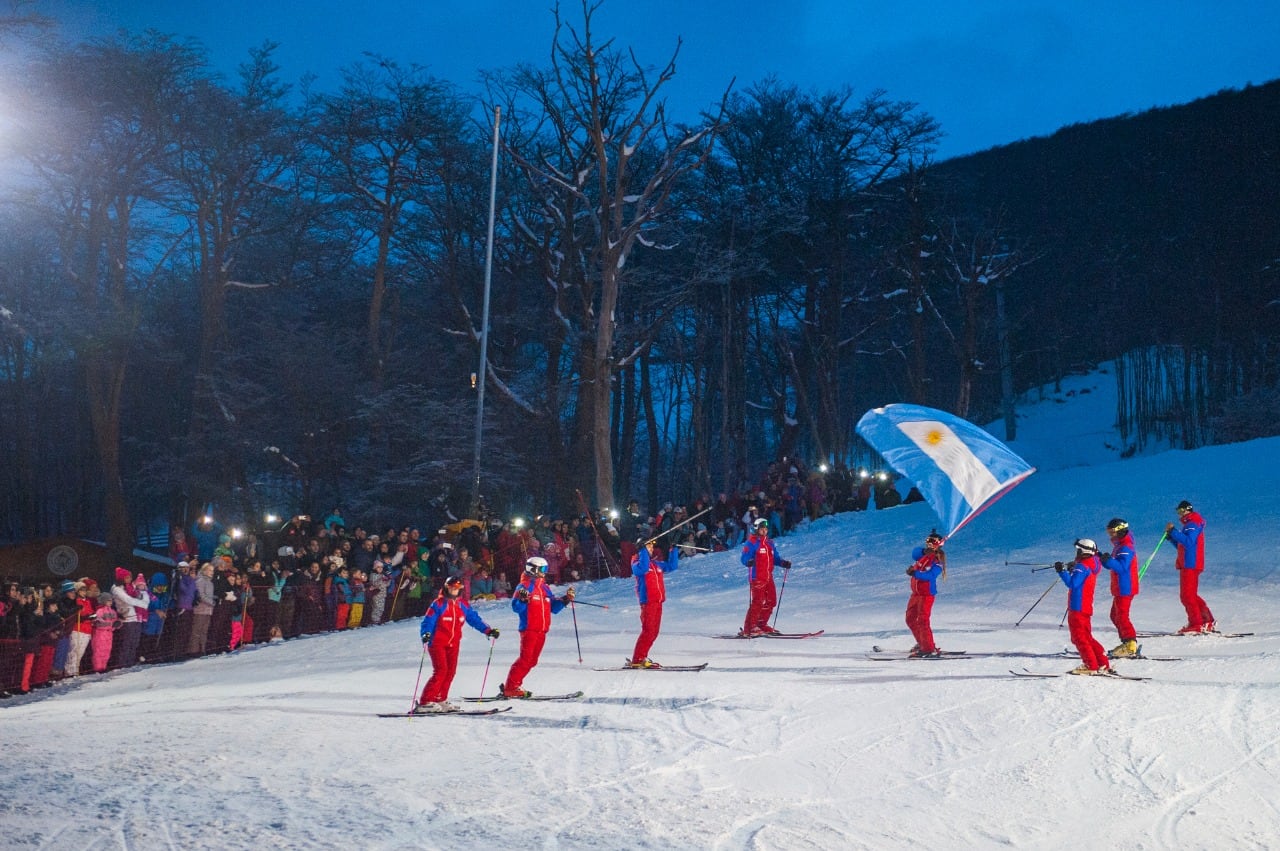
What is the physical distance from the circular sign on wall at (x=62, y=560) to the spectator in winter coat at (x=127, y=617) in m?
8.65

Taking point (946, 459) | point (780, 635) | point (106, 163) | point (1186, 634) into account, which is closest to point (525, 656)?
point (780, 635)

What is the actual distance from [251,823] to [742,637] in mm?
9447

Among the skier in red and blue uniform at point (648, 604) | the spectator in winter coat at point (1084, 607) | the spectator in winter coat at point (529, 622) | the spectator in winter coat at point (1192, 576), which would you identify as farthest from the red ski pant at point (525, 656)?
the spectator in winter coat at point (1192, 576)

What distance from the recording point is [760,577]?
1527 cm

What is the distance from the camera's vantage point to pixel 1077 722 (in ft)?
30.7

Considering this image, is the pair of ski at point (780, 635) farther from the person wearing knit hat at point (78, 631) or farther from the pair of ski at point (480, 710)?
the person wearing knit hat at point (78, 631)

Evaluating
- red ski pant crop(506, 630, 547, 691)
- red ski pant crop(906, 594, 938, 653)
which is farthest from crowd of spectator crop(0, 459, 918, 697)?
red ski pant crop(506, 630, 547, 691)

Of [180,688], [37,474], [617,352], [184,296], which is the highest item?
[184,296]

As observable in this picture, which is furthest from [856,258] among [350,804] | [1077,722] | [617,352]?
[350,804]

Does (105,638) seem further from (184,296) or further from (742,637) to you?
(184,296)

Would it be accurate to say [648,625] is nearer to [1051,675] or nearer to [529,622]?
[529,622]

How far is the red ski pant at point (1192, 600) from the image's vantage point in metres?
13.6

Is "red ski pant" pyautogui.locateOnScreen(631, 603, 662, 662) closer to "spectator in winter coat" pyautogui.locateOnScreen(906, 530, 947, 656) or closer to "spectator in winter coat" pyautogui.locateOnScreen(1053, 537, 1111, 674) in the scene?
"spectator in winter coat" pyautogui.locateOnScreen(906, 530, 947, 656)

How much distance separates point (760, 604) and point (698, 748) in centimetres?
657
